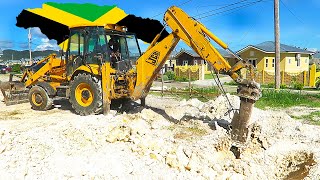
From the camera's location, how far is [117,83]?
8.96 meters

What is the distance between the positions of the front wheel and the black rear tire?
1193 millimetres

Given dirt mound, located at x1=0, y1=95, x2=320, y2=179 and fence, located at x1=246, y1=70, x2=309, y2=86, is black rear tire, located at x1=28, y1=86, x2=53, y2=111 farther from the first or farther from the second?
fence, located at x1=246, y1=70, x2=309, y2=86

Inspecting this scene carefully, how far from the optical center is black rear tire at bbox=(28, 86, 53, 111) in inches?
394

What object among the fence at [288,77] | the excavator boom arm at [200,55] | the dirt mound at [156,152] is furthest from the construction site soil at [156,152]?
the fence at [288,77]

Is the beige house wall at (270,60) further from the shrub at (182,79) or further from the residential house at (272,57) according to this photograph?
the shrub at (182,79)

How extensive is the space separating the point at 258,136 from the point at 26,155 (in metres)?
4.28

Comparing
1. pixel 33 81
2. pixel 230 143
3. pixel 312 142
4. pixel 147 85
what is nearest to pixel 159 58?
pixel 147 85

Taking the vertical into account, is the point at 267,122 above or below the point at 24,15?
below

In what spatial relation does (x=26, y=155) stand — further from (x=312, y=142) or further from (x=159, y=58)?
(x=312, y=142)

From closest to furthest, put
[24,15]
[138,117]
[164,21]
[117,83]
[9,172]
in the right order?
[9,172] < [164,21] < [138,117] < [117,83] < [24,15]

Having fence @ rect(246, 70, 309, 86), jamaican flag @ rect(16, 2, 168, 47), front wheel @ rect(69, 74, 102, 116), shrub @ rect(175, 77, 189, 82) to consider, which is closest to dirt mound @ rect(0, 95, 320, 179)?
front wheel @ rect(69, 74, 102, 116)

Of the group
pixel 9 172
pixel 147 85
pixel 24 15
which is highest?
pixel 24 15

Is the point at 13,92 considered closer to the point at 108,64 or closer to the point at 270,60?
the point at 108,64

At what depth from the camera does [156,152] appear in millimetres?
5895
